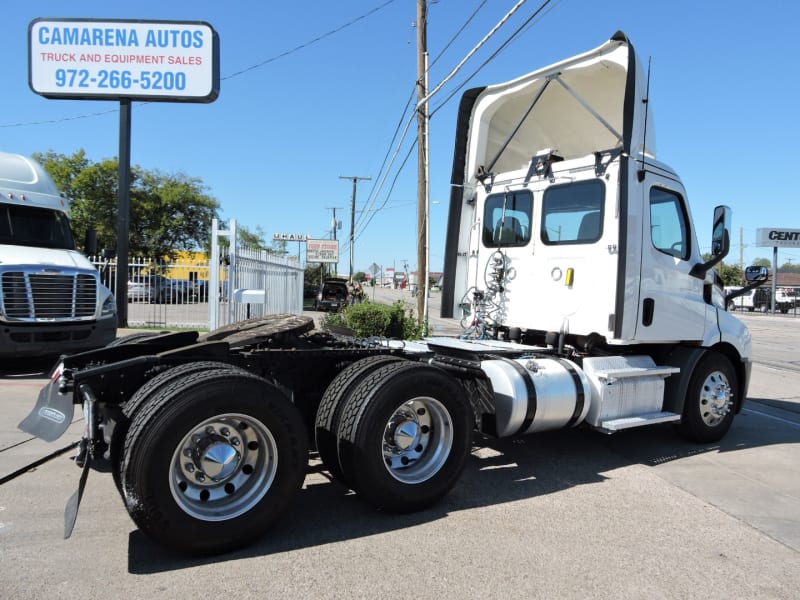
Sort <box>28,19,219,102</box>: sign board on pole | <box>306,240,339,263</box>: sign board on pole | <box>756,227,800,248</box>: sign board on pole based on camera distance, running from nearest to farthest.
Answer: <box>28,19,219,102</box>: sign board on pole < <box>306,240,339,263</box>: sign board on pole < <box>756,227,800,248</box>: sign board on pole

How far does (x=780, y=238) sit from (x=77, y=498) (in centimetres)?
5831

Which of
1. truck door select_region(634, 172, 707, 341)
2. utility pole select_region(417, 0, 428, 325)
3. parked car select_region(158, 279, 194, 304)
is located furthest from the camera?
parked car select_region(158, 279, 194, 304)

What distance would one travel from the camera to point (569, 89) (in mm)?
6027

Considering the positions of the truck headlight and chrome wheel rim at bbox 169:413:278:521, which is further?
the truck headlight

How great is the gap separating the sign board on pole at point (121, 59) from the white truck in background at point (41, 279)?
4.26 m

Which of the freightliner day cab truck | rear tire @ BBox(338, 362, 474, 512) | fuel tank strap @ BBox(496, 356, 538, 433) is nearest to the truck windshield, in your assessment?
the freightliner day cab truck

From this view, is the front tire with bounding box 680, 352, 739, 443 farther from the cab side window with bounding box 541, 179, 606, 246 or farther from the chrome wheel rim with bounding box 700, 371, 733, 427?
the cab side window with bounding box 541, 179, 606, 246

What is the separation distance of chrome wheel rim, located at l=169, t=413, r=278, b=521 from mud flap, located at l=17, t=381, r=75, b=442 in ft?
2.65

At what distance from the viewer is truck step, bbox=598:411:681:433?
5.33m

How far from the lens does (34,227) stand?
31.9 feet

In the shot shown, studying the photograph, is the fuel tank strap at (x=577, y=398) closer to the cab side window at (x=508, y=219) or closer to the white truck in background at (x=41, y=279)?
the cab side window at (x=508, y=219)

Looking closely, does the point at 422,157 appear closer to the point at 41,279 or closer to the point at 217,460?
the point at 41,279

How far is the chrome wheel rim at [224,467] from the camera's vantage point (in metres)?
3.32

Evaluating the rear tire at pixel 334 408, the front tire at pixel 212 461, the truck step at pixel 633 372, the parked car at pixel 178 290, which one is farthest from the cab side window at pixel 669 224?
the parked car at pixel 178 290
